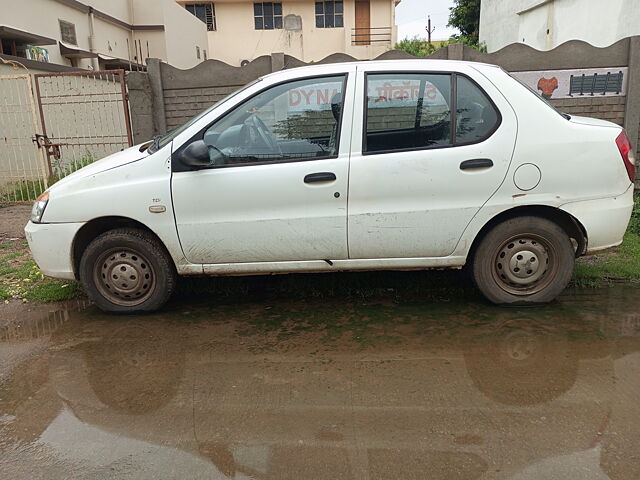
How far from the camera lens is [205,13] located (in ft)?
101

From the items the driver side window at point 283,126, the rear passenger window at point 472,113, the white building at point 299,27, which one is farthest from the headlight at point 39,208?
the white building at point 299,27

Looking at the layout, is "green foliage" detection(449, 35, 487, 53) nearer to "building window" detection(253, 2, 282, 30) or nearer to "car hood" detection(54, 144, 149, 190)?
"building window" detection(253, 2, 282, 30)

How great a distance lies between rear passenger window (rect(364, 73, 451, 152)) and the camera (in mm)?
4078

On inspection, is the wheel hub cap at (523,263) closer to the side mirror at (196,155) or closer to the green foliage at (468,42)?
the side mirror at (196,155)

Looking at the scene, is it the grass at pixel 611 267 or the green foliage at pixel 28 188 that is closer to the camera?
the grass at pixel 611 267

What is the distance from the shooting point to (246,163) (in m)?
4.14

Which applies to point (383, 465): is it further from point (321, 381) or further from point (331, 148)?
point (331, 148)

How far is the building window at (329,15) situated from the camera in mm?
30141

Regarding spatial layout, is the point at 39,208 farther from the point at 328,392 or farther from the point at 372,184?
the point at 328,392

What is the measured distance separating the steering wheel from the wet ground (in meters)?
1.36

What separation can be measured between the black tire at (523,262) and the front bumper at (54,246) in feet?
10.5

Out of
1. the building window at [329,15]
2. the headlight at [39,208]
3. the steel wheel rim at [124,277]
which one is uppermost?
the building window at [329,15]

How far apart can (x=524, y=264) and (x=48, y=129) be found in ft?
34.1

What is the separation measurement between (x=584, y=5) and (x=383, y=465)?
1632 centimetres
